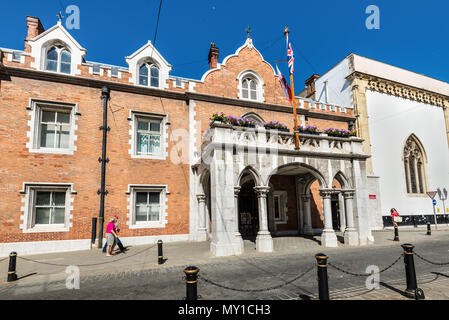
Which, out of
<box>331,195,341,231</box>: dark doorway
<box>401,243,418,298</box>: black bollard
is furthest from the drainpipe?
<box>331,195,341,231</box>: dark doorway

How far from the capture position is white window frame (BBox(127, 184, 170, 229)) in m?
13.3

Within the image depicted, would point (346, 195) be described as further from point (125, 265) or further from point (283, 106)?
point (125, 265)

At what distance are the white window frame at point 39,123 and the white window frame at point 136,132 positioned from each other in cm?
268

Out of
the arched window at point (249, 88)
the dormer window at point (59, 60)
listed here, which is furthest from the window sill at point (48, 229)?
the arched window at point (249, 88)

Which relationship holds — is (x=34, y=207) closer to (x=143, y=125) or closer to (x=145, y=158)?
(x=145, y=158)

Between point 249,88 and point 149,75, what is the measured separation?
6.41 m

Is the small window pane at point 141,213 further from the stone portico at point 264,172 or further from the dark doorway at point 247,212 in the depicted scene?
the dark doorway at point 247,212

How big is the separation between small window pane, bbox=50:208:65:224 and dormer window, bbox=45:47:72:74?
7.10 metres

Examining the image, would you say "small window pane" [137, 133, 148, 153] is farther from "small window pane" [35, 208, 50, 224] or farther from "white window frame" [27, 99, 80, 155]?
"small window pane" [35, 208, 50, 224]

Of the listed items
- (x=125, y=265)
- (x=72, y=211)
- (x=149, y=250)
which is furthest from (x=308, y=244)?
(x=72, y=211)

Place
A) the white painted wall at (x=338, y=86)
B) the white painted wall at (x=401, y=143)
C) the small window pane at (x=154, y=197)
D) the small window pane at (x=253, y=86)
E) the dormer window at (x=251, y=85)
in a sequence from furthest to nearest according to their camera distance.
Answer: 1. the white painted wall at (x=338, y=86)
2. the white painted wall at (x=401, y=143)
3. the small window pane at (x=253, y=86)
4. the dormer window at (x=251, y=85)
5. the small window pane at (x=154, y=197)

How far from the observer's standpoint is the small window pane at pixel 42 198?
39.9 ft

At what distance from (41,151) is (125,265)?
7.67m

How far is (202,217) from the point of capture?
1417 cm
